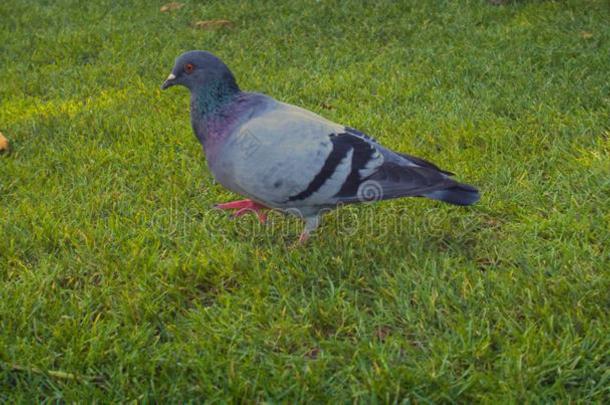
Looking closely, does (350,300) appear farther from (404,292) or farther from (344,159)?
(344,159)

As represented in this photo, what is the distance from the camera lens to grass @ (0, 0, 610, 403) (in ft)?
7.00

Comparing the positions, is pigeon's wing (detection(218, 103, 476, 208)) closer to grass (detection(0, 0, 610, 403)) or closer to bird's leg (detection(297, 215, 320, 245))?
bird's leg (detection(297, 215, 320, 245))

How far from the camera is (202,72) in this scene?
303cm

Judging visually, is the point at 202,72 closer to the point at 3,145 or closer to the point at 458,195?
the point at 458,195

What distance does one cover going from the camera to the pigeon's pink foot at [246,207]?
3223mm

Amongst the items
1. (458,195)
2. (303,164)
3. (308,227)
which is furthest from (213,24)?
(458,195)

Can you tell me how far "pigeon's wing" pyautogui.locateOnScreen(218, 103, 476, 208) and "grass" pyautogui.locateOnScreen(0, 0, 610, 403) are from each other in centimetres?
28

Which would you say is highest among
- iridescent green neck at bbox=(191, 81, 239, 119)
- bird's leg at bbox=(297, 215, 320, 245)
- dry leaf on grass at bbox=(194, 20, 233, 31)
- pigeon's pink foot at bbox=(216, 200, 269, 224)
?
iridescent green neck at bbox=(191, 81, 239, 119)

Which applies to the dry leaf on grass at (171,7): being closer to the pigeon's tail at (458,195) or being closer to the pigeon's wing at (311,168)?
the pigeon's wing at (311,168)

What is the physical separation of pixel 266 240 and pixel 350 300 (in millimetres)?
671

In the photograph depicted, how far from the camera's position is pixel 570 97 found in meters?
4.43

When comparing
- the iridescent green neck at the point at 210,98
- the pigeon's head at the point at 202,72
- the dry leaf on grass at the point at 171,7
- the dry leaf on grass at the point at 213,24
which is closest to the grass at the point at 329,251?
the iridescent green neck at the point at 210,98

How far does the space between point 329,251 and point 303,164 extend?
439 mm

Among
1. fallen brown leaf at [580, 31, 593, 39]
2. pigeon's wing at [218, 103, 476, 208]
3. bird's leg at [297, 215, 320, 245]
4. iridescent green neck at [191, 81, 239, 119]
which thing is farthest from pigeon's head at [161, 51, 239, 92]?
fallen brown leaf at [580, 31, 593, 39]
